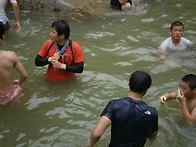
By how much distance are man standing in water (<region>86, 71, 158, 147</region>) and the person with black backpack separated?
1.78 meters

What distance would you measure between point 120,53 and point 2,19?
10.2 ft

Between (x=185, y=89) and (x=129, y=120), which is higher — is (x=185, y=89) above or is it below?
below

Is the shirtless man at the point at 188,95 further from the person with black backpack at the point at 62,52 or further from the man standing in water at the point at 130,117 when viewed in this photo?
the person with black backpack at the point at 62,52

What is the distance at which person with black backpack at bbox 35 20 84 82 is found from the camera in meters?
4.26

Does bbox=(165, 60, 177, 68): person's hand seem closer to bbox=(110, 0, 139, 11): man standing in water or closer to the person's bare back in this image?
the person's bare back

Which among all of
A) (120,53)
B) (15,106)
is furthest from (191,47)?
(15,106)

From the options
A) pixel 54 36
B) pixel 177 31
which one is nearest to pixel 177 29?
pixel 177 31

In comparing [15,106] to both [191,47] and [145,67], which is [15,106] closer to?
[145,67]

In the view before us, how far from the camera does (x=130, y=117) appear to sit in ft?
9.13

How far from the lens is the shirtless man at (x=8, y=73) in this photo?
383 centimetres

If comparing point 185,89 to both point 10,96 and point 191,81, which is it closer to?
point 191,81

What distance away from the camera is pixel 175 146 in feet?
12.4

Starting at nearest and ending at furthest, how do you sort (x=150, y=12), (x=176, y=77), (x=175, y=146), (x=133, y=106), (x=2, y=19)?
(x=133, y=106) → (x=175, y=146) → (x=176, y=77) → (x=2, y=19) → (x=150, y=12)

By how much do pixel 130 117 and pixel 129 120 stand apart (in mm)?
38
